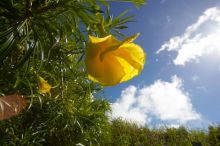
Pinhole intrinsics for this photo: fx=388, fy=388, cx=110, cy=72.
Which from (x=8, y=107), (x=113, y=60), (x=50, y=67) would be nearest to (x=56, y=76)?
(x=50, y=67)

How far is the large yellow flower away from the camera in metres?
0.71

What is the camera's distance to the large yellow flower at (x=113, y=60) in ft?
2.33

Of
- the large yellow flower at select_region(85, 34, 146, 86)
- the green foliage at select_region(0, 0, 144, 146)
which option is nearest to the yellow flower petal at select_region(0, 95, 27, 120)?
the green foliage at select_region(0, 0, 144, 146)

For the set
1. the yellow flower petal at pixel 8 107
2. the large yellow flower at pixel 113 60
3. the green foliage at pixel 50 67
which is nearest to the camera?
the large yellow flower at pixel 113 60

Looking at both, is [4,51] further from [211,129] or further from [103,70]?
[211,129]

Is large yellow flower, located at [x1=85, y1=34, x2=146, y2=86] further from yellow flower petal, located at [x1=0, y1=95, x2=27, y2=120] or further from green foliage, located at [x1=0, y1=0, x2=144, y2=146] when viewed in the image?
yellow flower petal, located at [x1=0, y1=95, x2=27, y2=120]

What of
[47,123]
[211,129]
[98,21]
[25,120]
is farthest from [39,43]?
[211,129]

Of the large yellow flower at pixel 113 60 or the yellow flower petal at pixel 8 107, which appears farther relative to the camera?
the yellow flower petal at pixel 8 107

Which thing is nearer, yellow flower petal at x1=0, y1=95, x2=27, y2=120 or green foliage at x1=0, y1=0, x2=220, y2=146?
green foliage at x1=0, y1=0, x2=220, y2=146

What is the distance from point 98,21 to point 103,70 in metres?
0.38

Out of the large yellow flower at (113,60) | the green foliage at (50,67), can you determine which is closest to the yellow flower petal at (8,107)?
the green foliage at (50,67)

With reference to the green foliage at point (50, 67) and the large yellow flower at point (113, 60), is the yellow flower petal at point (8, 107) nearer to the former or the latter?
the green foliage at point (50, 67)

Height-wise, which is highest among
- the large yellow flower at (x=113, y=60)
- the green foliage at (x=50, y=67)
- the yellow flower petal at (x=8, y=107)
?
the green foliage at (x=50, y=67)

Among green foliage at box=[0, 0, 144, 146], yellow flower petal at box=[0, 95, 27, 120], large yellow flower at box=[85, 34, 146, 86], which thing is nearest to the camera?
large yellow flower at box=[85, 34, 146, 86]
